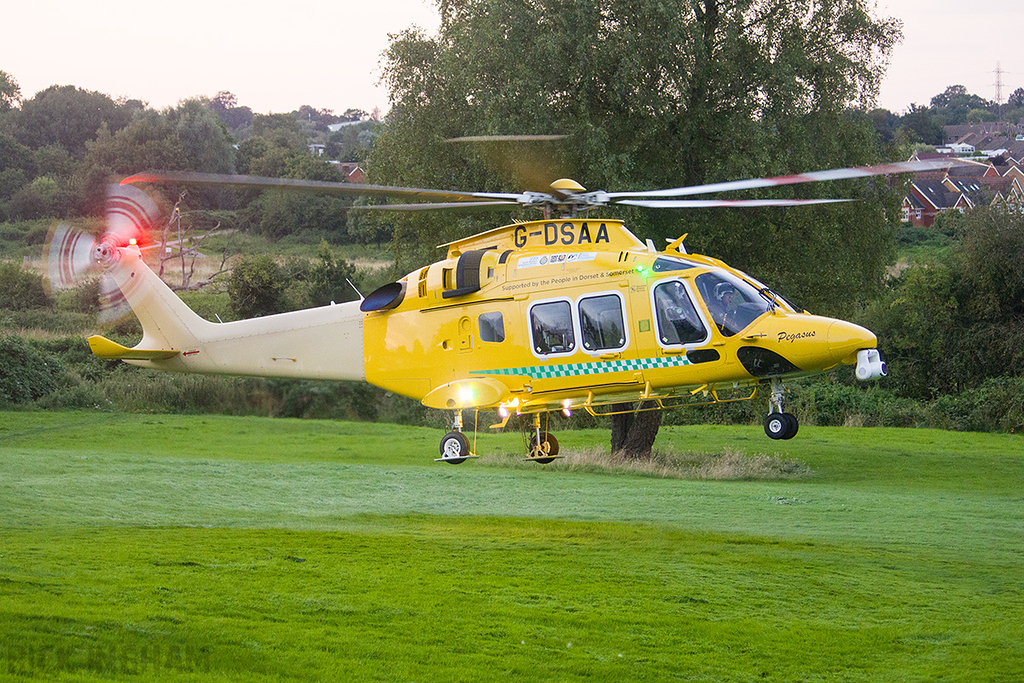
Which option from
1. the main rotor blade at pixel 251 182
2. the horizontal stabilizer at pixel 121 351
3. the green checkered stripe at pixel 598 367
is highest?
the main rotor blade at pixel 251 182

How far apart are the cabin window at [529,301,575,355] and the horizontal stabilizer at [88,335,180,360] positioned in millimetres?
6893

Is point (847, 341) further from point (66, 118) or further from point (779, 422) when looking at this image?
point (66, 118)

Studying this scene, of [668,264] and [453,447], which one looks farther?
[453,447]

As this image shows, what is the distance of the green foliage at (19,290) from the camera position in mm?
46375

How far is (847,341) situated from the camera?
556 inches

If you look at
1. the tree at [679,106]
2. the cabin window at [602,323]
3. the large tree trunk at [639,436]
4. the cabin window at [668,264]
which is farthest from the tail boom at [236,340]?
the large tree trunk at [639,436]

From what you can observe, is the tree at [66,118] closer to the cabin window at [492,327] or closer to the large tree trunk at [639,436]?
the large tree trunk at [639,436]

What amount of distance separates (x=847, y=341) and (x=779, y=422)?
4.73ft

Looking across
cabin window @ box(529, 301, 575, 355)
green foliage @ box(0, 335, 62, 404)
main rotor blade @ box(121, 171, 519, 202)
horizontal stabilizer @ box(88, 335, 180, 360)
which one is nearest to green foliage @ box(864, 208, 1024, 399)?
cabin window @ box(529, 301, 575, 355)

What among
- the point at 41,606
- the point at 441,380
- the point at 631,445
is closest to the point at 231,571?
the point at 41,606

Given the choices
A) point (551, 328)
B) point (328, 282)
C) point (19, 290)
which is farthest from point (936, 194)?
point (551, 328)

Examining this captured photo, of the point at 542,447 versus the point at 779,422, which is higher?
the point at 779,422

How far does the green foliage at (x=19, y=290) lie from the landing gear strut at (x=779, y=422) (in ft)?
132

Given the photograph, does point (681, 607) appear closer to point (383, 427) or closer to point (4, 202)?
point (383, 427)
